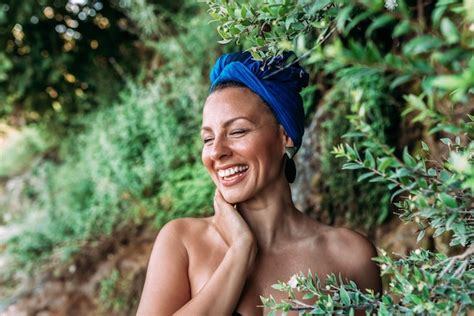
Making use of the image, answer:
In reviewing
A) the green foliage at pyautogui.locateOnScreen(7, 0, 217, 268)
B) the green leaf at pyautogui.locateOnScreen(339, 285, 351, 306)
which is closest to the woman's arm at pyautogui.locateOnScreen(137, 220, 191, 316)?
the green leaf at pyautogui.locateOnScreen(339, 285, 351, 306)

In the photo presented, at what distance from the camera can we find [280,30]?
1.58m

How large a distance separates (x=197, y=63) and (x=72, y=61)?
84.8 inches

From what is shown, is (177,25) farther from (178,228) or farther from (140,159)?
(178,228)

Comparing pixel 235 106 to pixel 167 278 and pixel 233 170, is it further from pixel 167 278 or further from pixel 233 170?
pixel 167 278

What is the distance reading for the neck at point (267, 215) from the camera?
2240 mm

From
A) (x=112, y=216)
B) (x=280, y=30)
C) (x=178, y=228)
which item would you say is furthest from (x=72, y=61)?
(x=280, y=30)

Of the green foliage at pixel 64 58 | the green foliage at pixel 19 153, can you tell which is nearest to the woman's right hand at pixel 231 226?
the green foliage at pixel 64 58

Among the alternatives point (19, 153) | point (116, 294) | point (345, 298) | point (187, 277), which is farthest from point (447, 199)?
point (19, 153)

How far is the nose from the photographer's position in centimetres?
211

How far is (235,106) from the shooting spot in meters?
2.14

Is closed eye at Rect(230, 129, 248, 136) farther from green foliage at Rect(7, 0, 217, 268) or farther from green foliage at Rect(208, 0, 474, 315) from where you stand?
green foliage at Rect(7, 0, 217, 268)

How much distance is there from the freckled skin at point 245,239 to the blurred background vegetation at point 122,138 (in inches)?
73.5

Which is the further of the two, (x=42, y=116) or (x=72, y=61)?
(x=42, y=116)

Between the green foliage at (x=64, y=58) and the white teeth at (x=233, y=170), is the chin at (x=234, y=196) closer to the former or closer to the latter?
the white teeth at (x=233, y=170)
